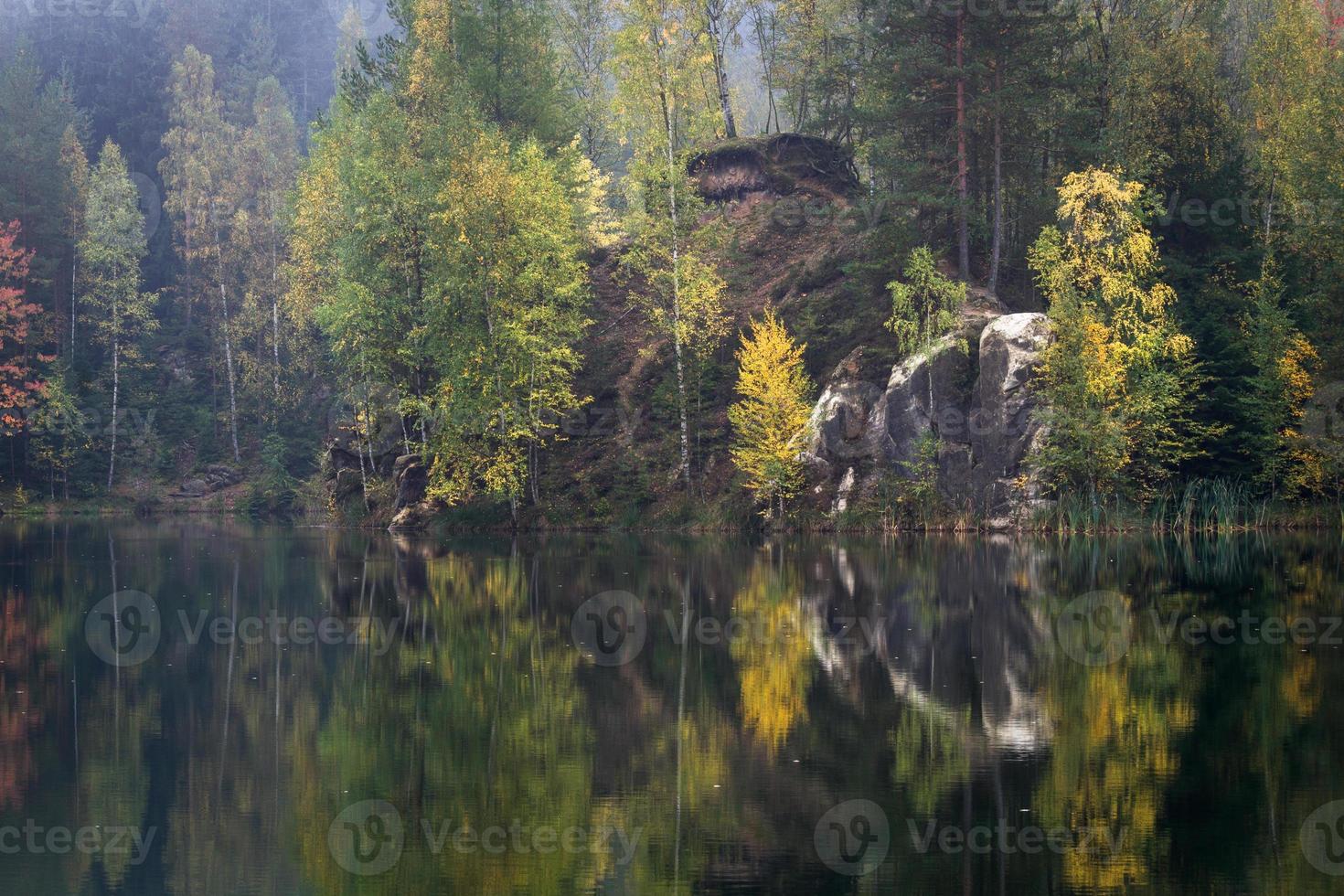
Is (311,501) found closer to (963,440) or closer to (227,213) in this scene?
(227,213)

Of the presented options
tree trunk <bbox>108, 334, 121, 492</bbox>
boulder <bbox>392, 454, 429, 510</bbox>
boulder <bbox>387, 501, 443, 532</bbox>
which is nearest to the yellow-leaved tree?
boulder <bbox>387, 501, 443, 532</bbox>

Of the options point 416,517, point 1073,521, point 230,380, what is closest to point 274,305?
point 230,380

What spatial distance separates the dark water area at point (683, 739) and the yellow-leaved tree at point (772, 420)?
18179 millimetres

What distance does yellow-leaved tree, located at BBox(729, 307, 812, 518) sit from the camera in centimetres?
4653

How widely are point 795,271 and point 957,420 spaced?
1442 cm

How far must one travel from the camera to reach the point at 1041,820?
10594 mm

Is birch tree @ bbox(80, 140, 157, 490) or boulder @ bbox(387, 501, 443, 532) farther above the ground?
birch tree @ bbox(80, 140, 157, 490)

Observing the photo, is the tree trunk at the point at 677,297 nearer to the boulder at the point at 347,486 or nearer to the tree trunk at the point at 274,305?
the boulder at the point at 347,486

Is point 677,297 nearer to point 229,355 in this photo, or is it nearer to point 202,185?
point 229,355

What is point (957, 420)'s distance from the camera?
45062 millimetres

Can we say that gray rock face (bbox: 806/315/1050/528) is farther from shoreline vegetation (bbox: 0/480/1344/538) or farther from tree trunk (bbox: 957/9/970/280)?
tree trunk (bbox: 957/9/970/280)

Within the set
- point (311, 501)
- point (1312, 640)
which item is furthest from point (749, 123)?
point (1312, 640)

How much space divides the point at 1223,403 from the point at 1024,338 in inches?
335

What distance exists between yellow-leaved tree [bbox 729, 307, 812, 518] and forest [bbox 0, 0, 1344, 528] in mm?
146
